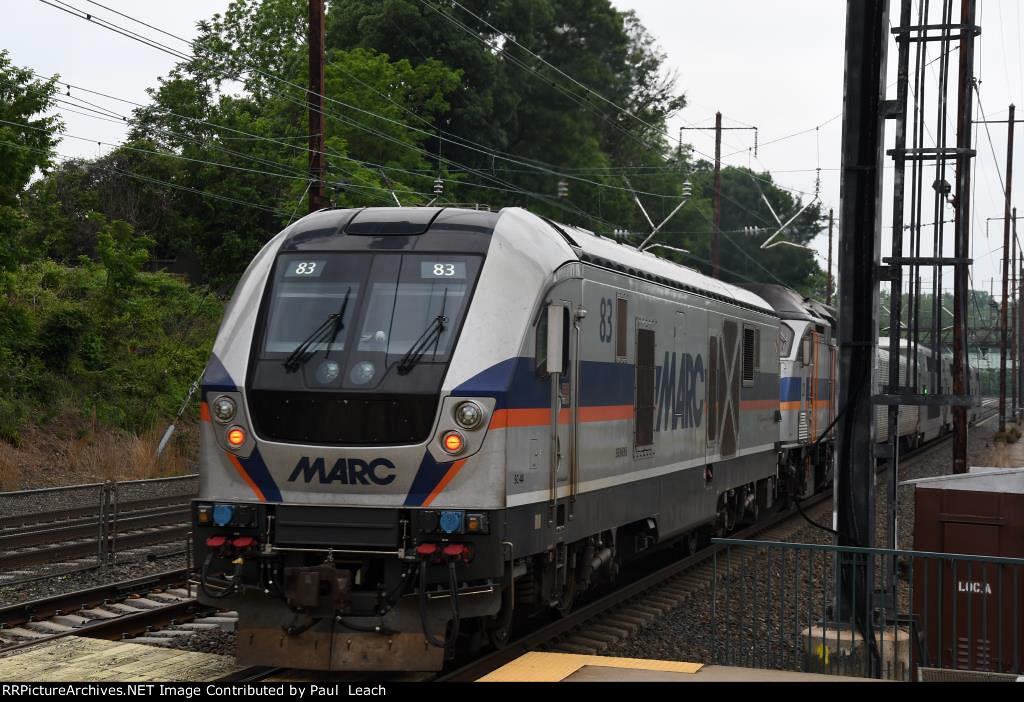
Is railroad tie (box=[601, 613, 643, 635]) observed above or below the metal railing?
below

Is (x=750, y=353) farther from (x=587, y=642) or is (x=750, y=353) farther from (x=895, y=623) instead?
(x=895, y=623)

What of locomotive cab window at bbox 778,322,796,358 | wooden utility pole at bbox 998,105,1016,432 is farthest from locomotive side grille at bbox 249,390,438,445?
wooden utility pole at bbox 998,105,1016,432

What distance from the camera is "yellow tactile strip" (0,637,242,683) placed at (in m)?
8.71

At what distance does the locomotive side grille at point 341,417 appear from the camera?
919 cm

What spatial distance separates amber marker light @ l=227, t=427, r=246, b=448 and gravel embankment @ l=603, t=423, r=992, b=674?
3624 mm

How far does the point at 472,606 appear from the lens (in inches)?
362

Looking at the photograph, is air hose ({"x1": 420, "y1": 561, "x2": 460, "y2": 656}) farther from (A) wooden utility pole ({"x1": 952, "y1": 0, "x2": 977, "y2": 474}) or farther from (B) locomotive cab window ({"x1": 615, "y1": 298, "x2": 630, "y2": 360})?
(A) wooden utility pole ({"x1": 952, "y1": 0, "x2": 977, "y2": 474})

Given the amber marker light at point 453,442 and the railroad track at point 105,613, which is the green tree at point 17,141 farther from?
the amber marker light at point 453,442

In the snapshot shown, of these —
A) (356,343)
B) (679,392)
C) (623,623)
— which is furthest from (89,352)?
(356,343)

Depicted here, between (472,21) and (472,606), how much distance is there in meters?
48.1

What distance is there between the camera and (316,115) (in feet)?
68.9

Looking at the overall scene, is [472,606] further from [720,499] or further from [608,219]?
[608,219]
